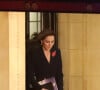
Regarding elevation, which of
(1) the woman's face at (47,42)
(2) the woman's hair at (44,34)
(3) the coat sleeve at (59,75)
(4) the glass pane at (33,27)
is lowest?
(3) the coat sleeve at (59,75)

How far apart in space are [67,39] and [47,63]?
34 centimetres

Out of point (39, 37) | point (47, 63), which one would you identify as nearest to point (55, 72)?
point (47, 63)

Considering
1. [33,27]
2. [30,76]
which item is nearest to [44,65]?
[30,76]

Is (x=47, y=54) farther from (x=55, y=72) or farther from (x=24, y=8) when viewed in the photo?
(x=24, y=8)

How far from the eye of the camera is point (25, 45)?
49.8 inches

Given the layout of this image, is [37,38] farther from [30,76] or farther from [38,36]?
[30,76]

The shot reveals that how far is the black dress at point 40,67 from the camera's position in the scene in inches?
45.4

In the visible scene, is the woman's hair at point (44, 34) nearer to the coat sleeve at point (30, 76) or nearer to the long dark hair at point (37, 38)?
the long dark hair at point (37, 38)

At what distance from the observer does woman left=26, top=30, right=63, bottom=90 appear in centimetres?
115

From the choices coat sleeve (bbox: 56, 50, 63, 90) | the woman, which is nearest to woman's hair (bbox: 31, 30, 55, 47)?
the woman

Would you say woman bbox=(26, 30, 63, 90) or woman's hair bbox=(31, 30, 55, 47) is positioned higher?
woman's hair bbox=(31, 30, 55, 47)

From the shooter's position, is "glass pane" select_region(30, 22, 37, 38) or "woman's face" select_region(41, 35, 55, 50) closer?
"woman's face" select_region(41, 35, 55, 50)

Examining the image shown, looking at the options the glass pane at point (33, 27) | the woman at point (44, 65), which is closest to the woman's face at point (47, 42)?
the woman at point (44, 65)

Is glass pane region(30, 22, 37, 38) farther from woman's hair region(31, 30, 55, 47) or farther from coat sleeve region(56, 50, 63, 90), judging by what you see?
coat sleeve region(56, 50, 63, 90)
